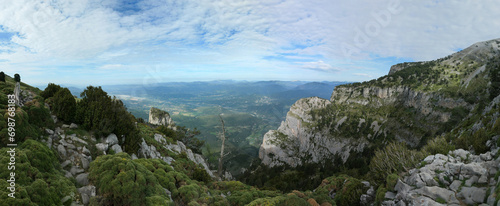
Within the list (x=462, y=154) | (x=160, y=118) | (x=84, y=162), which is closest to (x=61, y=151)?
(x=84, y=162)

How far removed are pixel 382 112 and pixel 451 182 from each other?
125977mm

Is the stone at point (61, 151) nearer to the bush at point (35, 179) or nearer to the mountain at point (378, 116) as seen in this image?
the bush at point (35, 179)

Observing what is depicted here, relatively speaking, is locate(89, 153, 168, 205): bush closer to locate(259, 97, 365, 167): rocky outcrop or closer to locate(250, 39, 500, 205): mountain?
locate(250, 39, 500, 205): mountain

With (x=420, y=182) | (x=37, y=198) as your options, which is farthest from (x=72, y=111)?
(x=420, y=182)

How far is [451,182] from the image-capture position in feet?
39.8

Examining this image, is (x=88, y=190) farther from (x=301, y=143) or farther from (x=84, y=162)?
(x=301, y=143)

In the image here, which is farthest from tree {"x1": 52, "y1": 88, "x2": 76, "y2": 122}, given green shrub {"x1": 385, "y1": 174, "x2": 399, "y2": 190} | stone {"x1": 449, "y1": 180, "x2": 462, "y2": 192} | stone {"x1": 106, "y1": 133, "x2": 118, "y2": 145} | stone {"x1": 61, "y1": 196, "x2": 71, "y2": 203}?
stone {"x1": 449, "y1": 180, "x2": 462, "y2": 192}

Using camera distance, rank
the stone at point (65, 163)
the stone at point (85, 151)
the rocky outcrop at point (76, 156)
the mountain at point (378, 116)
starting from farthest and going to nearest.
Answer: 1. the mountain at point (378, 116)
2. the stone at point (85, 151)
3. the stone at point (65, 163)
4. the rocky outcrop at point (76, 156)

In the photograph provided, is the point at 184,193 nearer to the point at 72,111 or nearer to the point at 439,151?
the point at 72,111

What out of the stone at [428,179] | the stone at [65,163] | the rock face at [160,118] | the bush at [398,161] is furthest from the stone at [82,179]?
the rock face at [160,118]

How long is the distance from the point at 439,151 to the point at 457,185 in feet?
24.6

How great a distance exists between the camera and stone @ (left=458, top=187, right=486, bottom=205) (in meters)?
10.0

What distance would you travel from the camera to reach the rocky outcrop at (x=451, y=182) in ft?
34.3

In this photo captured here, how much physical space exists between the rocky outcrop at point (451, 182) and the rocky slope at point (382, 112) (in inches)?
3914
